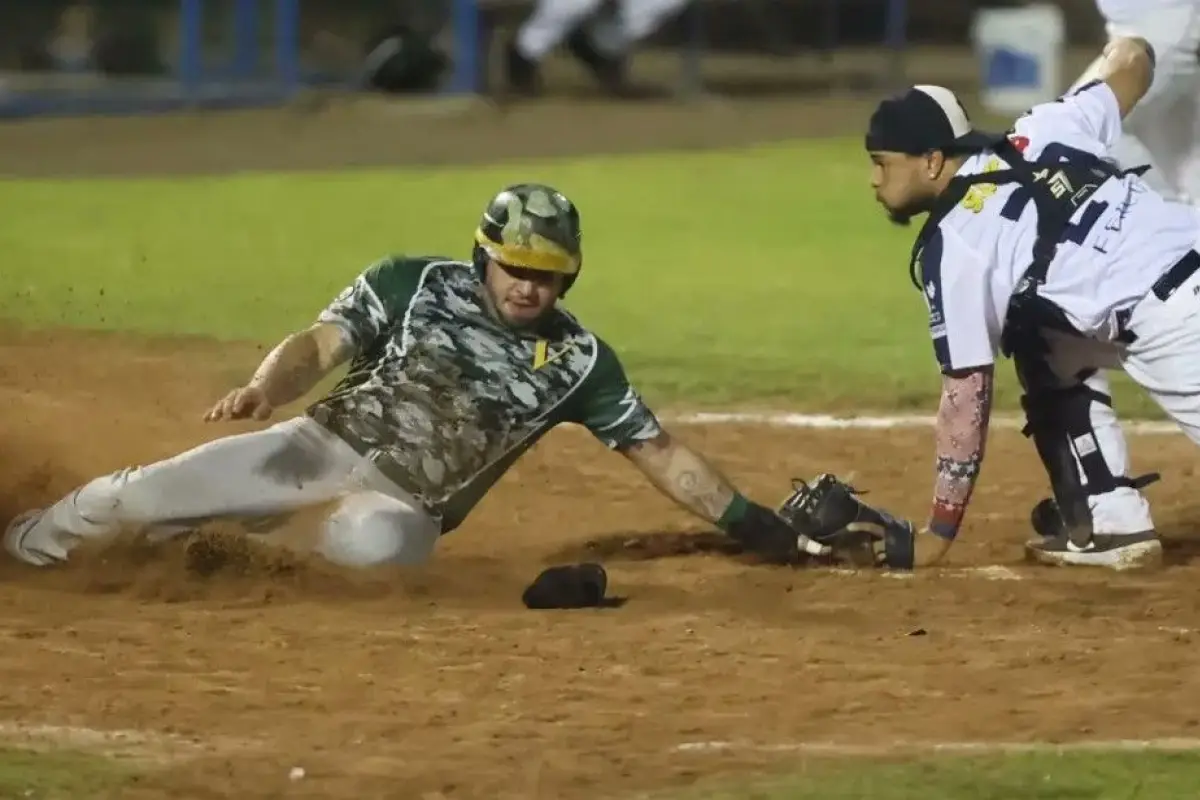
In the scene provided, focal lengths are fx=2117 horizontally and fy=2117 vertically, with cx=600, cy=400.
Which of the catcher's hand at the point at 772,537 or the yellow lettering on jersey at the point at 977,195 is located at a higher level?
the yellow lettering on jersey at the point at 977,195

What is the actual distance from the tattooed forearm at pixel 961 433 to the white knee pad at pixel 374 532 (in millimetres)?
1549

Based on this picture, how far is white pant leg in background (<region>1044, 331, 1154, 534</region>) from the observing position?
21.9ft

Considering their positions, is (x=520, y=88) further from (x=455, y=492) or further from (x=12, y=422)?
(x=455, y=492)

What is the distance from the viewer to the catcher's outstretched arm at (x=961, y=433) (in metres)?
6.11

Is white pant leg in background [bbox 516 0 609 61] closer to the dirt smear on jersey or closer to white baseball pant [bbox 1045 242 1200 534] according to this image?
the dirt smear on jersey

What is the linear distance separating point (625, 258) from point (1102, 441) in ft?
28.5

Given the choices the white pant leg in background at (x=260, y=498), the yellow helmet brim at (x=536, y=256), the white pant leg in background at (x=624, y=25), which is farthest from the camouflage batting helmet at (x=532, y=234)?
the white pant leg in background at (x=624, y=25)

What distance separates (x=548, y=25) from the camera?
84.3ft

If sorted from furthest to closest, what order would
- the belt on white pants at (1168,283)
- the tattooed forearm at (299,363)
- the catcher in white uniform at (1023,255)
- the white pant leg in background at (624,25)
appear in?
1. the white pant leg in background at (624,25)
2. the belt on white pants at (1168,283)
3. the catcher in white uniform at (1023,255)
4. the tattooed forearm at (299,363)

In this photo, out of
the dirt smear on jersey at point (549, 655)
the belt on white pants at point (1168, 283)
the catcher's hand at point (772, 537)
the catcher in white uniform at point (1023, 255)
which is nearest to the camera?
the dirt smear on jersey at point (549, 655)

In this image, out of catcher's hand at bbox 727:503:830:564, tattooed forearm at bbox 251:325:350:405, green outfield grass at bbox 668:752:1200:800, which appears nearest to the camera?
green outfield grass at bbox 668:752:1200:800

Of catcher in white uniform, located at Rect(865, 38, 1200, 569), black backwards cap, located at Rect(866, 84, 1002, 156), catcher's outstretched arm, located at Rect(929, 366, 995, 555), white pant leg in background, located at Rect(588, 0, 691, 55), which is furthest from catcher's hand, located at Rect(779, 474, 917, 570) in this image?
white pant leg in background, located at Rect(588, 0, 691, 55)

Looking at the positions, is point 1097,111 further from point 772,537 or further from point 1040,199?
point 772,537

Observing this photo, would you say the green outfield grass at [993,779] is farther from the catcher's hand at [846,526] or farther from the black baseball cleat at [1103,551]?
the black baseball cleat at [1103,551]
